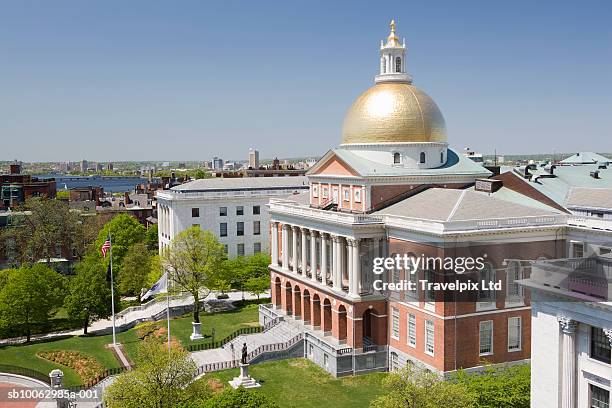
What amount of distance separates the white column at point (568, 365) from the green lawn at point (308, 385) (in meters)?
19.6

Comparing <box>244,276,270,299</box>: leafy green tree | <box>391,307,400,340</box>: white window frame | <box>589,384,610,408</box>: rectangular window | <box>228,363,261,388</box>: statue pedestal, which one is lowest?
<box>228,363,261,388</box>: statue pedestal

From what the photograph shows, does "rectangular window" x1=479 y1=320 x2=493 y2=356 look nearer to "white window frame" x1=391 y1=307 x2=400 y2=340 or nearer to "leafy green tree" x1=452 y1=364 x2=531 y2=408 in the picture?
"white window frame" x1=391 y1=307 x2=400 y2=340

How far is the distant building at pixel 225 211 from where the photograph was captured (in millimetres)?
83250

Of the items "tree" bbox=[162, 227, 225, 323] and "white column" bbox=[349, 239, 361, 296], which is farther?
"tree" bbox=[162, 227, 225, 323]

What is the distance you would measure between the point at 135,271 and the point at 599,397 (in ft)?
194

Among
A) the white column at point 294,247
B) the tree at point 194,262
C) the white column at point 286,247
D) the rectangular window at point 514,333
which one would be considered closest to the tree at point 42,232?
the tree at point 194,262

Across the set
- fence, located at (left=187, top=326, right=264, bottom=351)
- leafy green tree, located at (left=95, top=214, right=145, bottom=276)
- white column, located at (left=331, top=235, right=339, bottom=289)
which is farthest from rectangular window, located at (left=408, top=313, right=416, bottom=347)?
leafy green tree, located at (left=95, top=214, right=145, bottom=276)

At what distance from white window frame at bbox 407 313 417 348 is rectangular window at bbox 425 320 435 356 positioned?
1.61 m

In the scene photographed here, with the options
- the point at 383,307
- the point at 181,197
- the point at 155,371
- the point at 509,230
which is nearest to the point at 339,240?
the point at 383,307

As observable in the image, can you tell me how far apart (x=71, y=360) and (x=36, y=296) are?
862 cm

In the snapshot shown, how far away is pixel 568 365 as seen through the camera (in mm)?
24016

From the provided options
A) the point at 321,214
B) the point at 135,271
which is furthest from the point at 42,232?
the point at 321,214

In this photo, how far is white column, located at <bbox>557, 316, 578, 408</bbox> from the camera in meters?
23.8

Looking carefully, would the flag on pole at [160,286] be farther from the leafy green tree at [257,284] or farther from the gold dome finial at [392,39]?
the gold dome finial at [392,39]
